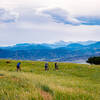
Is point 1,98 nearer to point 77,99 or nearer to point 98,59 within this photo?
point 77,99

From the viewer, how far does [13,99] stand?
18.5 ft

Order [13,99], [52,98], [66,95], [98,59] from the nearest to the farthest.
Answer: [13,99], [52,98], [66,95], [98,59]

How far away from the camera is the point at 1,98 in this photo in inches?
227

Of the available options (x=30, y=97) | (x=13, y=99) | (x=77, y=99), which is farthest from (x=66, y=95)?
(x=13, y=99)

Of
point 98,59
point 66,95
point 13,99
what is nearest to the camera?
point 13,99

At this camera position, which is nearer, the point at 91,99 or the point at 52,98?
the point at 52,98

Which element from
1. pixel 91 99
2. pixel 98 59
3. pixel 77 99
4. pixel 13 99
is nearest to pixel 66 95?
pixel 77 99

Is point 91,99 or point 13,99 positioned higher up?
point 13,99

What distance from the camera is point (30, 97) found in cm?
583

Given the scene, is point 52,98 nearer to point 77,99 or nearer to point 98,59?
point 77,99

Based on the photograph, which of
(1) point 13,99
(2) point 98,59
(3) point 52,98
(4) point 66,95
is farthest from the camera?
(2) point 98,59

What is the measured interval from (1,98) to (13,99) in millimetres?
483

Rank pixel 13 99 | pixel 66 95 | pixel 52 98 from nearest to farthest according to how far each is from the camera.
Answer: pixel 13 99 < pixel 52 98 < pixel 66 95

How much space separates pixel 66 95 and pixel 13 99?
2.34 meters
